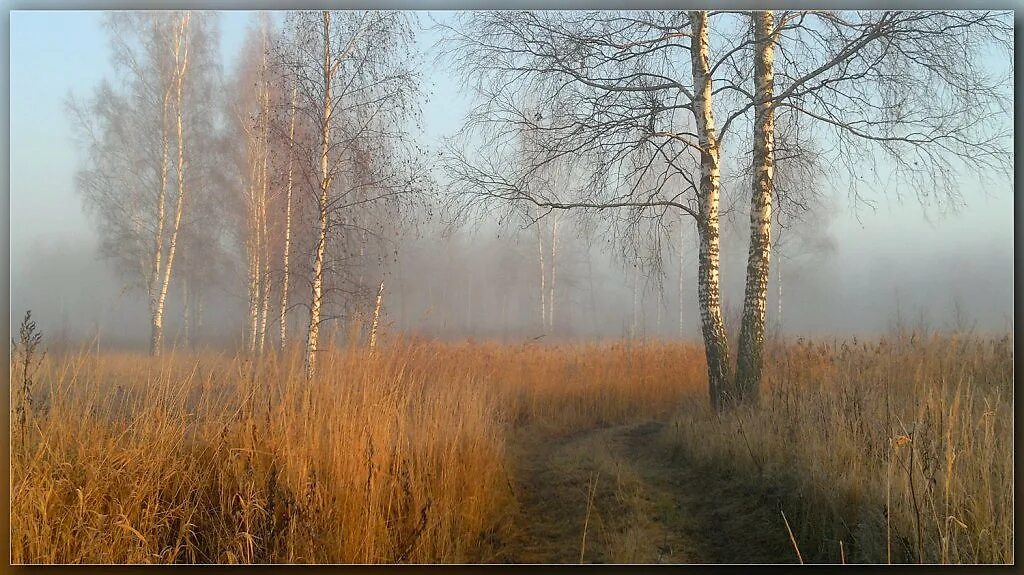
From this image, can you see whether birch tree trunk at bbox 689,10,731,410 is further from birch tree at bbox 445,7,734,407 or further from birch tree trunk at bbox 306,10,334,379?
birch tree trunk at bbox 306,10,334,379

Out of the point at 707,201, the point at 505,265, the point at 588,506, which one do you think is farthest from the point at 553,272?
the point at 588,506

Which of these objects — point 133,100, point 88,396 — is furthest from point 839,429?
point 133,100

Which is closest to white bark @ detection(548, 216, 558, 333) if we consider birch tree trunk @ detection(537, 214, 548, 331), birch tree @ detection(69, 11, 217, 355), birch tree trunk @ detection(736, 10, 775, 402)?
birch tree trunk @ detection(537, 214, 548, 331)

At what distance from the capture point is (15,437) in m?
3.12

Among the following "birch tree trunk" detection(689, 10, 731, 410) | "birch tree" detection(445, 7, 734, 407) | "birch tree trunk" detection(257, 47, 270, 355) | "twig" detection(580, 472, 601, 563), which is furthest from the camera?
"birch tree trunk" detection(689, 10, 731, 410)

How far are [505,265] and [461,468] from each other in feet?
3.69

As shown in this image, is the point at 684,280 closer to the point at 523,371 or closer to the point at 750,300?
the point at 750,300

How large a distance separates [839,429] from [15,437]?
4188mm

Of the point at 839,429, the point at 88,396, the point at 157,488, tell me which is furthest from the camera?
the point at 839,429

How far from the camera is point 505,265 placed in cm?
360

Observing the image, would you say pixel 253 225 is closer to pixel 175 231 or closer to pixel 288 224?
pixel 288 224

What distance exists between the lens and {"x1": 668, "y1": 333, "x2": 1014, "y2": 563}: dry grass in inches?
116

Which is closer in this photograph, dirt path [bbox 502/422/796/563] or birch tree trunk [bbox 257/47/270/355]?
dirt path [bbox 502/422/796/563]

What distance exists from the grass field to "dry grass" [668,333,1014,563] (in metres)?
0.01
